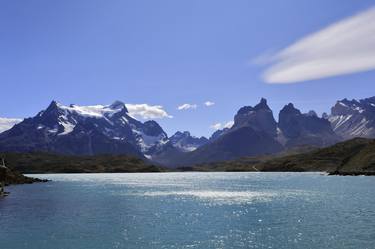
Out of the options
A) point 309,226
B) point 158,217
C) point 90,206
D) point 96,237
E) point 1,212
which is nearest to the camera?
point 96,237

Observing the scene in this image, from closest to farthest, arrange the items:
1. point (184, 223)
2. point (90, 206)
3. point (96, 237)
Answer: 1. point (96, 237)
2. point (184, 223)
3. point (90, 206)

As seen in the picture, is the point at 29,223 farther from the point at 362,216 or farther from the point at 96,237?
the point at 362,216

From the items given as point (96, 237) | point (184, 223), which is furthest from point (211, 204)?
point (96, 237)

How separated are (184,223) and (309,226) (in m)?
21.0

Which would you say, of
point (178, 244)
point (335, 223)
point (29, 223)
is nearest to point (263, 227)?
point (335, 223)

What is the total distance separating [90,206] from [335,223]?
6017 centimetres

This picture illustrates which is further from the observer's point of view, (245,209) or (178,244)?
(245,209)

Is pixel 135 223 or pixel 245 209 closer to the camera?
pixel 135 223

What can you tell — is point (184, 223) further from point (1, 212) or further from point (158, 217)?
point (1, 212)

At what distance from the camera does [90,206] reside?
115438mm

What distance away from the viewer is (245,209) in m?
106

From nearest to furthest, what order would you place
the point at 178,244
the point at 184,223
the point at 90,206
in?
the point at 178,244 → the point at 184,223 → the point at 90,206

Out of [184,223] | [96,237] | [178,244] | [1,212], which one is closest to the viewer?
[178,244]

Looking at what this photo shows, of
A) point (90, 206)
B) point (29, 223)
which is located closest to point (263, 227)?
point (29, 223)
